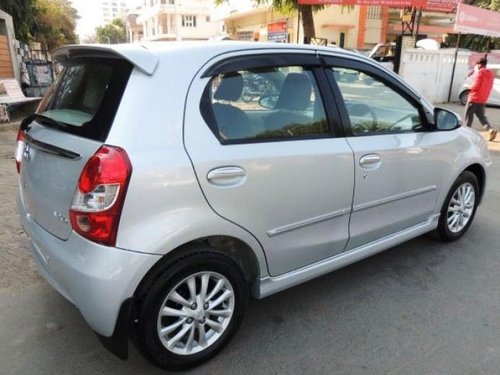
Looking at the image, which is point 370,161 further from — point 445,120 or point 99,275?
point 99,275

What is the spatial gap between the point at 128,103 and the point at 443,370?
2228mm

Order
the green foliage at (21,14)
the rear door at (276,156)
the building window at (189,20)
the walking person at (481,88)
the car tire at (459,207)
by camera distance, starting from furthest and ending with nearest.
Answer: the building window at (189,20), the green foliage at (21,14), the walking person at (481,88), the car tire at (459,207), the rear door at (276,156)

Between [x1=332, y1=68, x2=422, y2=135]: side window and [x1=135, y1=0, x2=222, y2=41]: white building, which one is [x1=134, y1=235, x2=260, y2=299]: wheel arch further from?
[x1=135, y1=0, x2=222, y2=41]: white building

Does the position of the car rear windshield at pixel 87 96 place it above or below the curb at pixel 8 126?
above

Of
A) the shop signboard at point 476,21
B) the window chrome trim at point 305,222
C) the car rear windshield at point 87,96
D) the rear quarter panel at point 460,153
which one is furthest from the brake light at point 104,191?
the shop signboard at point 476,21

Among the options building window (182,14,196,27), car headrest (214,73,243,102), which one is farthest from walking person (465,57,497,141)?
building window (182,14,196,27)

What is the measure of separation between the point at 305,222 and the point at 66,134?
57.4 inches

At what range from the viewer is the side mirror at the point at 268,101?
277 cm

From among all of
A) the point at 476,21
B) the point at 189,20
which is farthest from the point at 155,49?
the point at 189,20

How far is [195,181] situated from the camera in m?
2.20

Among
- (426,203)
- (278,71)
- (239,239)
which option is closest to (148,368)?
(239,239)

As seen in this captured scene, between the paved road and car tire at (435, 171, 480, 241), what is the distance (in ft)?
0.82

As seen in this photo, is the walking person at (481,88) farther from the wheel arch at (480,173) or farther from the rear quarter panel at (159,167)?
the rear quarter panel at (159,167)

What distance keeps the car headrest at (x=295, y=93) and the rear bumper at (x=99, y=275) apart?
128 cm
